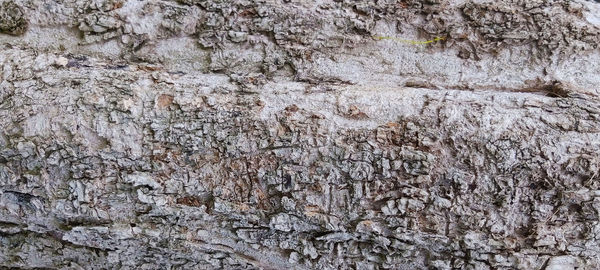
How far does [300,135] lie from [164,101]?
16.9 inches

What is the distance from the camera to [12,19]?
5.34 feet

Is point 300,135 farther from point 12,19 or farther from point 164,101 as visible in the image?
point 12,19

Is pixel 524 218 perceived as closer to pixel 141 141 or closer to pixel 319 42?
pixel 319 42

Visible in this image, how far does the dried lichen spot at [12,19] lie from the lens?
1618 millimetres

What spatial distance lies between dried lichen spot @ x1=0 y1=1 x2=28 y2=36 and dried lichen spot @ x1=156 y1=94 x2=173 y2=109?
597 millimetres

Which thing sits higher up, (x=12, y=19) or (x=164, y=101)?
(x=12, y=19)

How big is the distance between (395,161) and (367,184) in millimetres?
106

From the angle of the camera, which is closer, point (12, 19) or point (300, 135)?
point (300, 135)

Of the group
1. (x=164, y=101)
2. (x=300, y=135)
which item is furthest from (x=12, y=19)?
(x=300, y=135)

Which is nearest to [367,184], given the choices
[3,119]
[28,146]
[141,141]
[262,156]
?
[262,156]

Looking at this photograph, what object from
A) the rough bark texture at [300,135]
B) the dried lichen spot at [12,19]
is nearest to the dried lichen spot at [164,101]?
the rough bark texture at [300,135]

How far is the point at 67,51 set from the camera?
5.34ft

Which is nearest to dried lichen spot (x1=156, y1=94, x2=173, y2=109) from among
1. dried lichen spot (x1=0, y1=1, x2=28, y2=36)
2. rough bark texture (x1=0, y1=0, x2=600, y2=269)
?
rough bark texture (x1=0, y1=0, x2=600, y2=269)

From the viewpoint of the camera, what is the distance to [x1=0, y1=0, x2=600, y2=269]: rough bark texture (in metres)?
1.38
